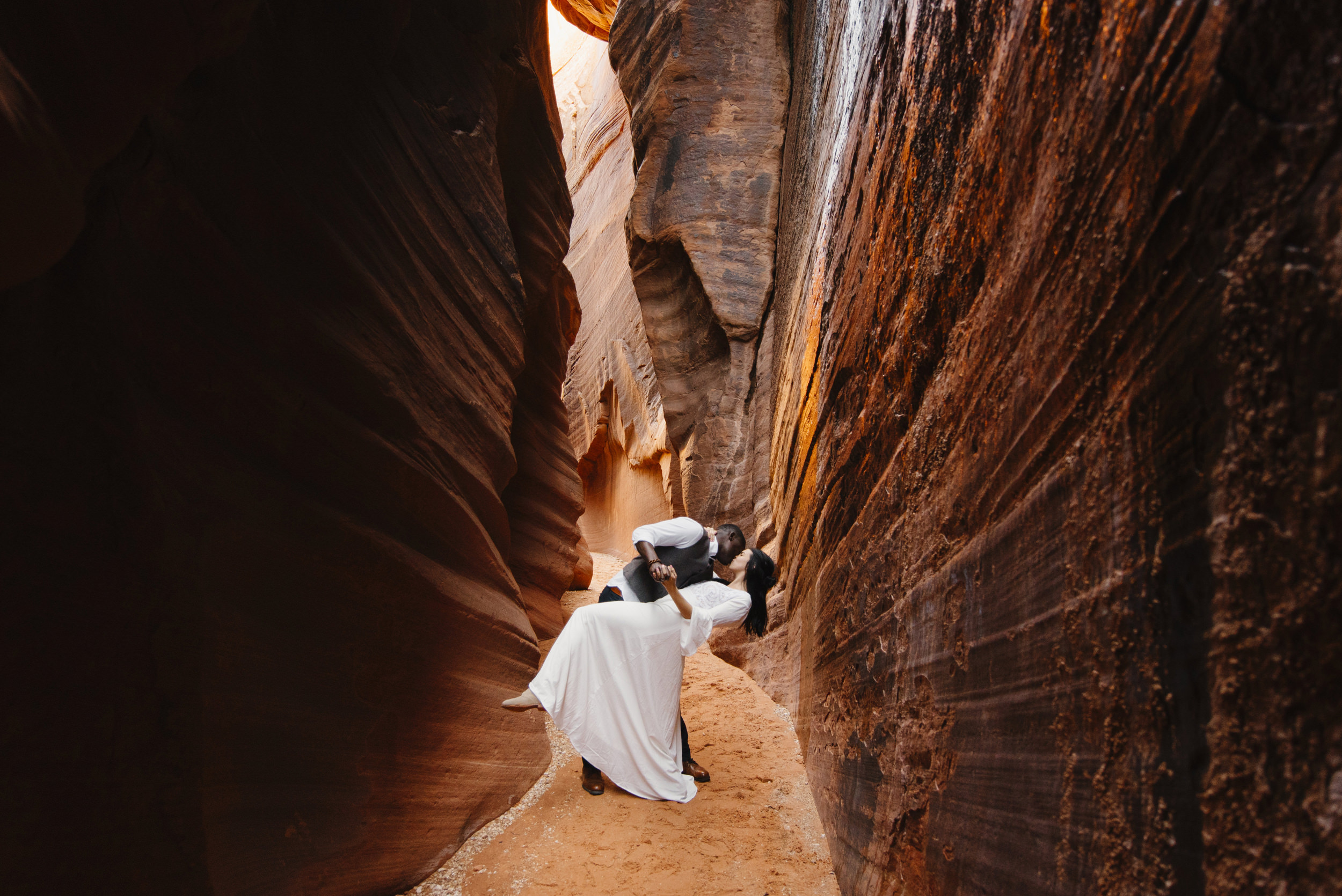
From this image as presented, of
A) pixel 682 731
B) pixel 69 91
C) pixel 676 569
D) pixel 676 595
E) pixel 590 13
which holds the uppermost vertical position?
pixel 590 13

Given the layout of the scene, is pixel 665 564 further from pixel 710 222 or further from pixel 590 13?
pixel 590 13

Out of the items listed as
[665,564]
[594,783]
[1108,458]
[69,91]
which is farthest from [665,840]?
[69,91]

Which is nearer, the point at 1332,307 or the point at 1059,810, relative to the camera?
the point at 1332,307

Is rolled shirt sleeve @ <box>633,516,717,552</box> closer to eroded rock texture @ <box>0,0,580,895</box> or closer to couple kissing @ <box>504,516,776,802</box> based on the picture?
couple kissing @ <box>504,516,776,802</box>

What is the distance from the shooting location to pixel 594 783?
3.78 metres

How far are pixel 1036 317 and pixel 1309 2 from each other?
0.71 meters

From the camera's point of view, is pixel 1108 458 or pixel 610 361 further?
pixel 610 361

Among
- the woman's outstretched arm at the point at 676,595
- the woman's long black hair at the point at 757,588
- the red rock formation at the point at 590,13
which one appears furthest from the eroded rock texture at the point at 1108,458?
the red rock formation at the point at 590,13

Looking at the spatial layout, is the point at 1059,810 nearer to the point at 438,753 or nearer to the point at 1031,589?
A: the point at 1031,589

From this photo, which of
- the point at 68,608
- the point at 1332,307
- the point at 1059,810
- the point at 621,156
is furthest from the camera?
the point at 621,156

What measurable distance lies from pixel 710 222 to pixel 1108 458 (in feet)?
→ 23.1

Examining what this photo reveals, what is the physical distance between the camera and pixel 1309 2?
81 centimetres

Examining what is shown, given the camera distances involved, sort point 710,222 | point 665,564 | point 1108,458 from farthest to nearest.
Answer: point 710,222 → point 665,564 → point 1108,458

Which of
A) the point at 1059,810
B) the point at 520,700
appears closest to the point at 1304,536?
the point at 1059,810
